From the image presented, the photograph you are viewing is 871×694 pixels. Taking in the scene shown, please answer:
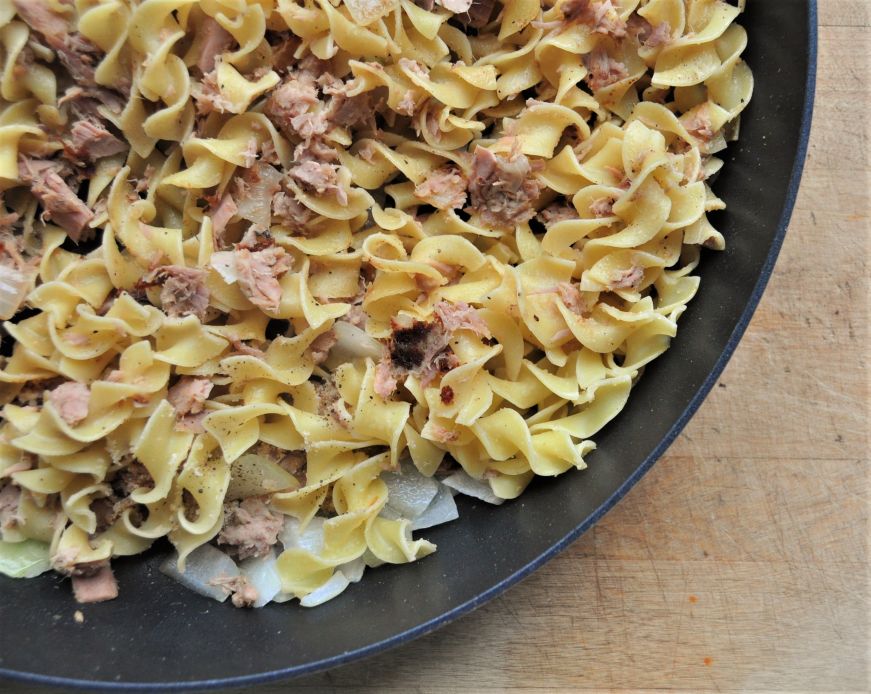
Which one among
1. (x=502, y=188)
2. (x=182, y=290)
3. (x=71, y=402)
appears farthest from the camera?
(x=502, y=188)

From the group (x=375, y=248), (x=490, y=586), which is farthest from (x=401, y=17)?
(x=490, y=586)

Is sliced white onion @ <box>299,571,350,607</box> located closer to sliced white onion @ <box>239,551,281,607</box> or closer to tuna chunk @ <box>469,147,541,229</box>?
sliced white onion @ <box>239,551,281,607</box>

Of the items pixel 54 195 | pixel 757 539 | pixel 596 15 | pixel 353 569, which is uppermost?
pixel 596 15

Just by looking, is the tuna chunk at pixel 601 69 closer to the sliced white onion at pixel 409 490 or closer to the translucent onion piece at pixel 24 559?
the sliced white onion at pixel 409 490

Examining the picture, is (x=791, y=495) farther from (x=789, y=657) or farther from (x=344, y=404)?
(x=344, y=404)

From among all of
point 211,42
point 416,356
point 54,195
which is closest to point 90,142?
point 54,195


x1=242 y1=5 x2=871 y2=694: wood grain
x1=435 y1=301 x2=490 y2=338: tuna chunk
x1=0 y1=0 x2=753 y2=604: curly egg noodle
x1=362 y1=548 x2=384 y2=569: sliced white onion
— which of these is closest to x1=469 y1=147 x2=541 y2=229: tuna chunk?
x1=0 y1=0 x2=753 y2=604: curly egg noodle

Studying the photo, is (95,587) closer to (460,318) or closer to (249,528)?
(249,528)

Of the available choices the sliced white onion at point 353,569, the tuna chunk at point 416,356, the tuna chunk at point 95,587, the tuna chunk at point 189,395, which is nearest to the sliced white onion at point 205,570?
the tuna chunk at point 95,587
